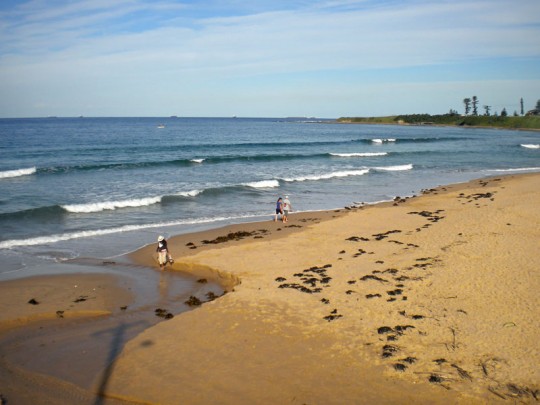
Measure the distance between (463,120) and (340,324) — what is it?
13028cm

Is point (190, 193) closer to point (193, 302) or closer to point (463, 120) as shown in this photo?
point (193, 302)

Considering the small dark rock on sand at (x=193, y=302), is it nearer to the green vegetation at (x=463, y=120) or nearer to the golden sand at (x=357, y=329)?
the golden sand at (x=357, y=329)

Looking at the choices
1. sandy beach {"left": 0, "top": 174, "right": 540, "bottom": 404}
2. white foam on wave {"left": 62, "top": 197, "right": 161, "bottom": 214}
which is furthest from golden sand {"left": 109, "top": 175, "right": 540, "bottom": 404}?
white foam on wave {"left": 62, "top": 197, "right": 161, "bottom": 214}

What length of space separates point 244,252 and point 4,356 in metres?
7.98

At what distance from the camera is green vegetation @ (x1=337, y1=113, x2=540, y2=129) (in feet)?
358

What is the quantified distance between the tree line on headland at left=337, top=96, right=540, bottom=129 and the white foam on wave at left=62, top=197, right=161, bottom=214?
10528 cm

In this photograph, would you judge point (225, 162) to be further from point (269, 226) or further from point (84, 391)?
point (84, 391)

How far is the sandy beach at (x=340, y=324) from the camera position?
25.0ft

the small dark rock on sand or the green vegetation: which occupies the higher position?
the green vegetation

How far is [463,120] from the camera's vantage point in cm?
12706

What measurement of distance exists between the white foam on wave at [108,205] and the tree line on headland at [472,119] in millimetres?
105278

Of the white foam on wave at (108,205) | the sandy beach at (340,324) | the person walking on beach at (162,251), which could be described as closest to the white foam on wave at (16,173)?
the white foam on wave at (108,205)

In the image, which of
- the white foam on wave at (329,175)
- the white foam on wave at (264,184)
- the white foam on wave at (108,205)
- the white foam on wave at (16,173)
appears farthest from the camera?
the white foam on wave at (329,175)

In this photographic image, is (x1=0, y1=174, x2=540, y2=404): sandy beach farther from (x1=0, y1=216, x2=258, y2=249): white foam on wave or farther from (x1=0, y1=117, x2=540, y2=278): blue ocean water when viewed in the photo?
(x1=0, y1=117, x2=540, y2=278): blue ocean water
